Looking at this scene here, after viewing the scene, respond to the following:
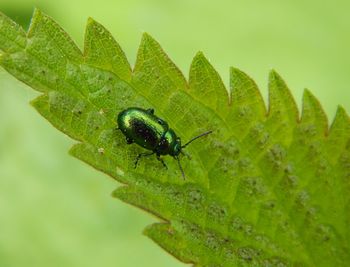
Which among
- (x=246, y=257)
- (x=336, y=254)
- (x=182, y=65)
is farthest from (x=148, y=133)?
(x=182, y=65)

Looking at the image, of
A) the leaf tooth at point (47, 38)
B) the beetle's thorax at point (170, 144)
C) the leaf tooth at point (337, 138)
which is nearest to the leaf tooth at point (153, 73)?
the beetle's thorax at point (170, 144)

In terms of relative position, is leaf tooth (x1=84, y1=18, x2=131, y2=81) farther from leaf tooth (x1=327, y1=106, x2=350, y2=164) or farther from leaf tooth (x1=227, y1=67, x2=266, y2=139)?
leaf tooth (x1=327, y1=106, x2=350, y2=164)

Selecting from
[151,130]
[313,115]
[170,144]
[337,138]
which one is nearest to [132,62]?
[151,130]

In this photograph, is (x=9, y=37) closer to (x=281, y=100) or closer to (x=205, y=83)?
(x=205, y=83)

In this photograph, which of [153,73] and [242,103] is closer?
[153,73]

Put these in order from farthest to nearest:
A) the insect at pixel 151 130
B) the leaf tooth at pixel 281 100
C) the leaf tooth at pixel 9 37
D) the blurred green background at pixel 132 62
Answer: the blurred green background at pixel 132 62
the leaf tooth at pixel 281 100
the insect at pixel 151 130
the leaf tooth at pixel 9 37

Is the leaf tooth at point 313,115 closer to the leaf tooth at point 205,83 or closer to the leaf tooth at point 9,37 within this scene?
the leaf tooth at point 205,83

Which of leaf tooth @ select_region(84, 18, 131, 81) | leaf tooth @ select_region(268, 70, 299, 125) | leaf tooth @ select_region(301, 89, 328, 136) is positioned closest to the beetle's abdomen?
leaf tooth @ select_region(84, 18, 131, 81)
